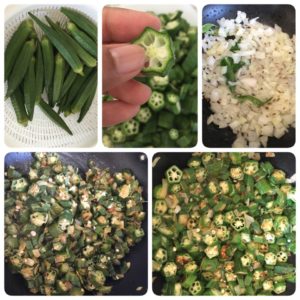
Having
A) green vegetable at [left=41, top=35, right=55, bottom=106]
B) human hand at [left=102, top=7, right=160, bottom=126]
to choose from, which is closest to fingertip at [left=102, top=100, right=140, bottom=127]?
human hand at [left=102, top=7, right=160, bottom=126]

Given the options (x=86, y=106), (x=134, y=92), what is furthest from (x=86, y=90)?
(x=134, y=92)

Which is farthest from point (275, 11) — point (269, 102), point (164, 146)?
point (164, 146)

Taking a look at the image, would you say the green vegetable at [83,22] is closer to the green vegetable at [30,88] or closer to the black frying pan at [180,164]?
the green vegetable at [30,88]

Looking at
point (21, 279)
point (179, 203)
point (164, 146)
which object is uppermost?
point (164, 146)

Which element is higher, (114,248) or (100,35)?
(100,35)

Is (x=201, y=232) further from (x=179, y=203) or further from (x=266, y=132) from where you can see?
(x=266, y=132)

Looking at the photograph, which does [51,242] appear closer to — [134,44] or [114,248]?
[114,248]

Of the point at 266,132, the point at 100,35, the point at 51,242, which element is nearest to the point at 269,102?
Result: the point at 266,132

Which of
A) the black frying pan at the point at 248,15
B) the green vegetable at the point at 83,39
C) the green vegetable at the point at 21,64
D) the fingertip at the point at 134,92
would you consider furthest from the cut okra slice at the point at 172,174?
the green vegetable at the point at 21,64
